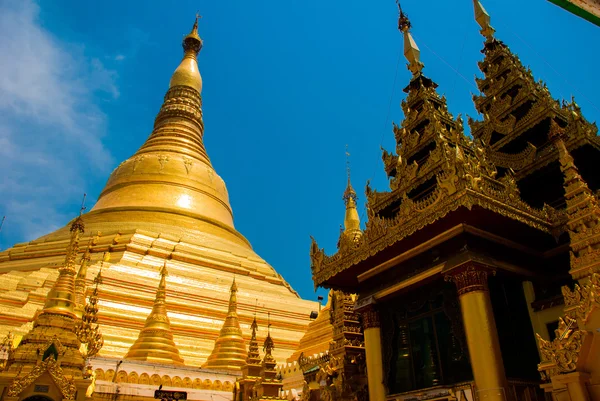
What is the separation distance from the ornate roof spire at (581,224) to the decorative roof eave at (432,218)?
112cm

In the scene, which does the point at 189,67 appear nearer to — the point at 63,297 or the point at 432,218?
the point at 63,297

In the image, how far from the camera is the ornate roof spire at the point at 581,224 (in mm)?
5795

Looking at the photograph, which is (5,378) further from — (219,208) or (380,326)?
(219,208)

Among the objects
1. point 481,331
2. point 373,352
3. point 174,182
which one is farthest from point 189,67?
point 481,331

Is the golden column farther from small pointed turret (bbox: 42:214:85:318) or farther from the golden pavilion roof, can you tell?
small pointed turret (bbox: 42:214:85:318)

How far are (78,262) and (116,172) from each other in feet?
38.8

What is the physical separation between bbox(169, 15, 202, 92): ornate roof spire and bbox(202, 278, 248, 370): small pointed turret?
25.9 meters

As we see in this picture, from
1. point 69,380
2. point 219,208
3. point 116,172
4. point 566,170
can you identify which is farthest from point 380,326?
point 116,172

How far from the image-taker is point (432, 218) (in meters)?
7.53

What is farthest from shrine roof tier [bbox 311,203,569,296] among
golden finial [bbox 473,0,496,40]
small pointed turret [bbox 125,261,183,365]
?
small pointed turret [bbox 125,261,183,365]

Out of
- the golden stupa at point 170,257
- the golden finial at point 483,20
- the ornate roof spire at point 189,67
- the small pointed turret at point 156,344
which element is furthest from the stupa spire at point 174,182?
the golden finial at point 483,20

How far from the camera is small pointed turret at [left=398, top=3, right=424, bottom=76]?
12.9m

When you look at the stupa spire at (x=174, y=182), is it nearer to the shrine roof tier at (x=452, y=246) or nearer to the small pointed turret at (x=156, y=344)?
the small pointed turret at (x=156, y=344)

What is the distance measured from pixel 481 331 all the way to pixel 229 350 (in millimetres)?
11849
